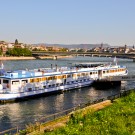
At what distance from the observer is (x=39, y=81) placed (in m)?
43.6

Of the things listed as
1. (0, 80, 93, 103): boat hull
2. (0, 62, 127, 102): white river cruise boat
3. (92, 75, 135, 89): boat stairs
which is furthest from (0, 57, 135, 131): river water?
(92, 75, 135, 89): boat stairs

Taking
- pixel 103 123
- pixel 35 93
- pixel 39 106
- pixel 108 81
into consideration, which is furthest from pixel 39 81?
pixel 103 123

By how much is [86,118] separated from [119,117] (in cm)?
181

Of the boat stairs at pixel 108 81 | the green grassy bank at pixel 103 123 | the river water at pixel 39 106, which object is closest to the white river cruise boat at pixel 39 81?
the boat stairs at pixel 108 81

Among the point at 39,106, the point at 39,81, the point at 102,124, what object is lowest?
the point at 39,106

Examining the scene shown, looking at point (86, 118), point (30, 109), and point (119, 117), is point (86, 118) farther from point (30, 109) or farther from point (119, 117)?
point (30, 109)

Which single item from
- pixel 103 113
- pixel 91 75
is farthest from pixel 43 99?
pixel 103 113

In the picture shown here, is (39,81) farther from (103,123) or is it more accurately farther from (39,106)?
(103,123)

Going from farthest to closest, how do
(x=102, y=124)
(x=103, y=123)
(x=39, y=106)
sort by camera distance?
1. (x=39, y=106)
2. (x=103, y=123)
3. (x=102, y=124)

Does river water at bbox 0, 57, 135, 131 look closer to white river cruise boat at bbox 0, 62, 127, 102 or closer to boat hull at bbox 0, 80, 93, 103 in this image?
boat hull at bbox 0, 80, 93, 103

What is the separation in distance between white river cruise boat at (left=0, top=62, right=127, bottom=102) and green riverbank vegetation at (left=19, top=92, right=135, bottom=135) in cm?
2077

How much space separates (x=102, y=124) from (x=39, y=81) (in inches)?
1106

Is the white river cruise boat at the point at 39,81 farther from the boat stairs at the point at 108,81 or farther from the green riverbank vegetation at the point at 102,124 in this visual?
the green riverbank vegetation at the point at 102,124

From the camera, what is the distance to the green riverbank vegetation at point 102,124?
1470 cm
